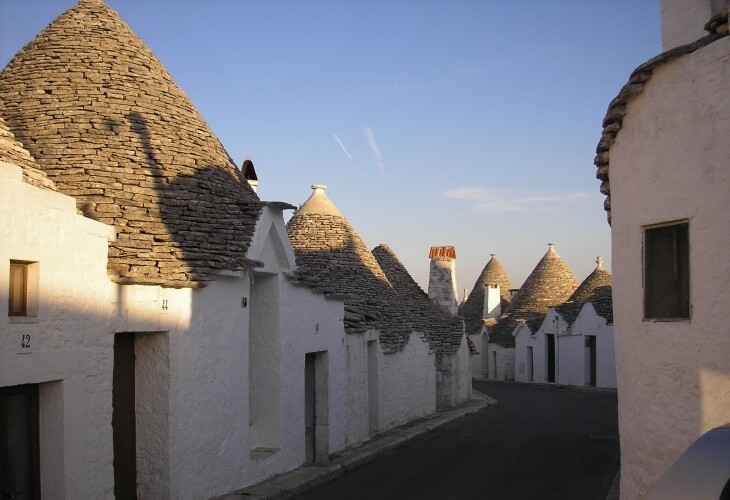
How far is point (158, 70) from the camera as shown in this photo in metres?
12.4

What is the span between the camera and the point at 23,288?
A: 282 inches

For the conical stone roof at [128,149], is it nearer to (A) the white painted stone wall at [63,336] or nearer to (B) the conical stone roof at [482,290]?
(A) the white painted stone wall at [63,336]

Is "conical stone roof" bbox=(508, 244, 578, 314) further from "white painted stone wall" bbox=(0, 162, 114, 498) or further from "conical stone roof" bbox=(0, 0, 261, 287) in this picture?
"white painted stone wall" bbox=(0, 162, 114, 498)

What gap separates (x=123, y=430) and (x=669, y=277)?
5.92 m

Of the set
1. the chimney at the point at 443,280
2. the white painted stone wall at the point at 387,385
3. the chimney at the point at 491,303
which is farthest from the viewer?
the chimney at the point at 491,303

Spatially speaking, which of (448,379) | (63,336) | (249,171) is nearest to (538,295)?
(448,379)

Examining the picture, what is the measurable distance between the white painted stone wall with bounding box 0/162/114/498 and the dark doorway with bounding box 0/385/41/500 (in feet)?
Result: 0.25

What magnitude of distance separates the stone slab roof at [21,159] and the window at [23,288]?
1.12 m

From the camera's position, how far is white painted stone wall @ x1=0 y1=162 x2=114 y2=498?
22.8ft

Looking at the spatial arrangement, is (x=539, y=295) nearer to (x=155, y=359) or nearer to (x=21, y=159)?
(x=155, y=359)

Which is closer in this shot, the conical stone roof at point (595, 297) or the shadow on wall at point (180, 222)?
the shadow on wall at point (180, 222)

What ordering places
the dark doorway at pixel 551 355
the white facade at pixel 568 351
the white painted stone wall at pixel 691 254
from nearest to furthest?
the white painted stone wall at pixel 691 254 < the white facade at pixel 568 351 < the dark doorway at pixel 551 355

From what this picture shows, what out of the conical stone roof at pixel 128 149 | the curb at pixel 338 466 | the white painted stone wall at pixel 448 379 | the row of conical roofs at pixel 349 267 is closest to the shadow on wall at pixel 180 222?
the conical stone roof at pixel 128 149

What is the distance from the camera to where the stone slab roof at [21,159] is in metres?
8.25
